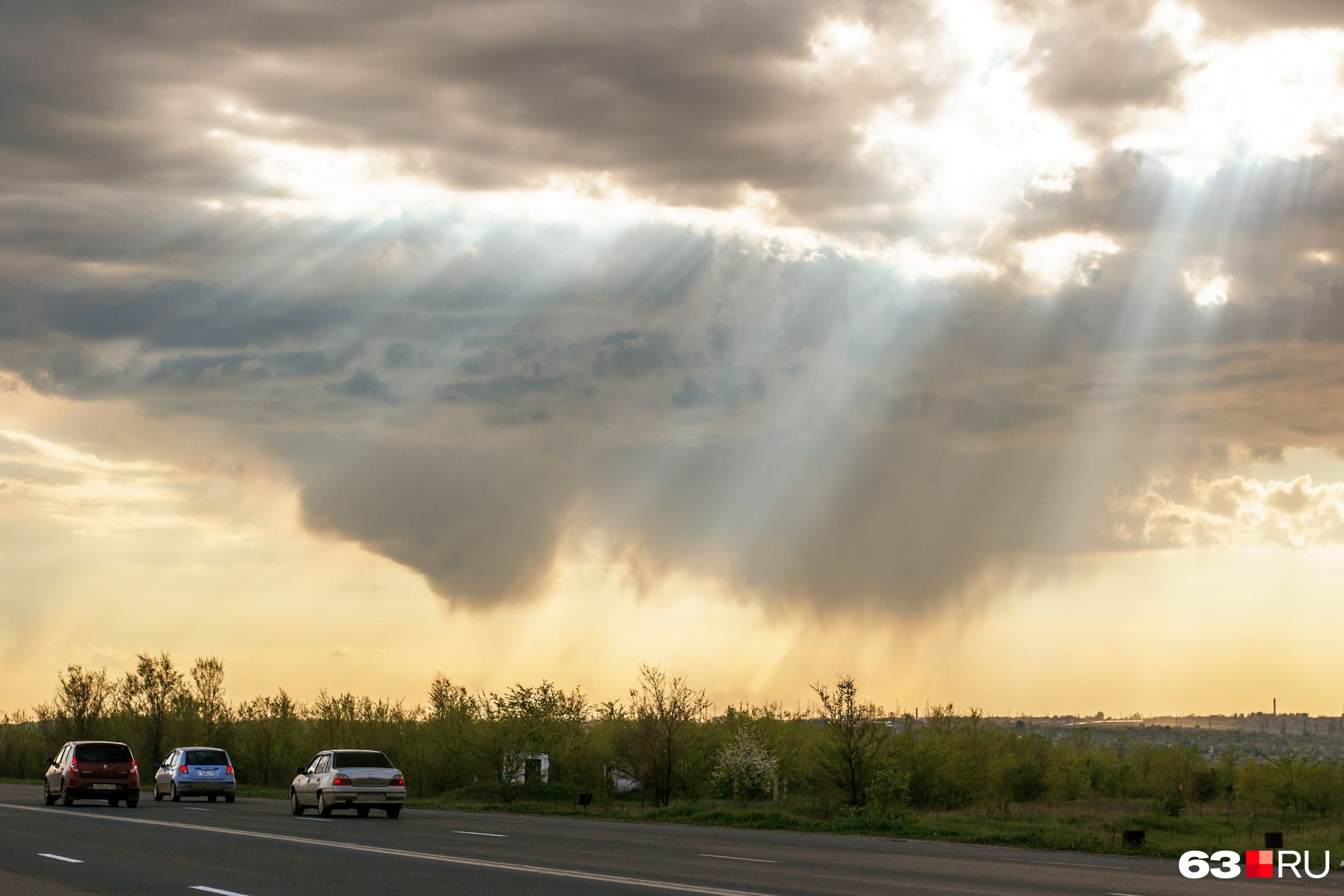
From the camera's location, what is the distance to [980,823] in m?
39.0

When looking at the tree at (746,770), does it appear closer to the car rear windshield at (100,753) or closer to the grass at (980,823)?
the grass at (980,823)

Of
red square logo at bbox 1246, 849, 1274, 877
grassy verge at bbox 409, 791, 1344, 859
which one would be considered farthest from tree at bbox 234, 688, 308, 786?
red square logo at bbox 1246, 849, 1274, 877

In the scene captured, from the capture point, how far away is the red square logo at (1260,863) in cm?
2381

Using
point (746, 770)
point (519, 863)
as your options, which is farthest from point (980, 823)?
point (746, 770)

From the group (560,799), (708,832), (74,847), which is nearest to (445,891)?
(74,847)

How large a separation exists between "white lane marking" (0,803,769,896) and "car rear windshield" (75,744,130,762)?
346 inches

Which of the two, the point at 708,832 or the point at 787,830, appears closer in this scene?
the point at 708,832

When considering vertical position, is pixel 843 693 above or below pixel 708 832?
above

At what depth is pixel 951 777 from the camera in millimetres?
79125

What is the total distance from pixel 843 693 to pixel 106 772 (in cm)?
2359

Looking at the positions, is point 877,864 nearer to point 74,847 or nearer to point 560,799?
point 74,847

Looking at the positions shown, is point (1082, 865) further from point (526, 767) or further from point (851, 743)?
point (526, 767)

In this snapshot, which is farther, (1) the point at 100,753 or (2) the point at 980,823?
(1) the point at 100,753

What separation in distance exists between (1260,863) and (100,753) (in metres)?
34.3
